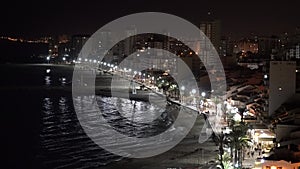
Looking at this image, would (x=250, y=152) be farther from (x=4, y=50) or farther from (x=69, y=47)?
(x=4, y=50)

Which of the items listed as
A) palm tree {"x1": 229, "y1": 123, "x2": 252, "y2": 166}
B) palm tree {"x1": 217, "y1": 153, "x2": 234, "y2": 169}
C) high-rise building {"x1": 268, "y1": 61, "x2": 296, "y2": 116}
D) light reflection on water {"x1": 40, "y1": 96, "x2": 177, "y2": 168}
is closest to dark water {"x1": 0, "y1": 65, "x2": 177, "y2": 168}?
light reflection on water {"x1": 40, "y1": 96, "x2": 177, "y2": 168}

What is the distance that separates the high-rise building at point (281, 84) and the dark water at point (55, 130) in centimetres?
395

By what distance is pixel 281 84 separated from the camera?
51.7 ft

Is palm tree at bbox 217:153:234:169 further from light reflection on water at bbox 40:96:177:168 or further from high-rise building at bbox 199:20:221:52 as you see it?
high-rise building at bbox 199:20:221:52

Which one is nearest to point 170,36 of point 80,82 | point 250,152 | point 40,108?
point 80,82

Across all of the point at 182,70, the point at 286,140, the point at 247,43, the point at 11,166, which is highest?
the point at 247,43

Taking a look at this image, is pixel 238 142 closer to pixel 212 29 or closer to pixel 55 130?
pixel 55 130

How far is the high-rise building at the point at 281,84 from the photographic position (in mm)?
15578

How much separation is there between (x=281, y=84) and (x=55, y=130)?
768cm

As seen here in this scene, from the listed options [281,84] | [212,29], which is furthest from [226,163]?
[212,29]

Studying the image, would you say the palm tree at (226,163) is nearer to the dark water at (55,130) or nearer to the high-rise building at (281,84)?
the dark water at (55,130)

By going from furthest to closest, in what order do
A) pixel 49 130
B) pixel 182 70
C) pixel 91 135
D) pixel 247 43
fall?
pixel 247 43 < pixel 182 70 < pixel 49 130 < pixel 91 135

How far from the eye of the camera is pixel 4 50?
104 meters

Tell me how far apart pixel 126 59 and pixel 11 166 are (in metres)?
54.4
